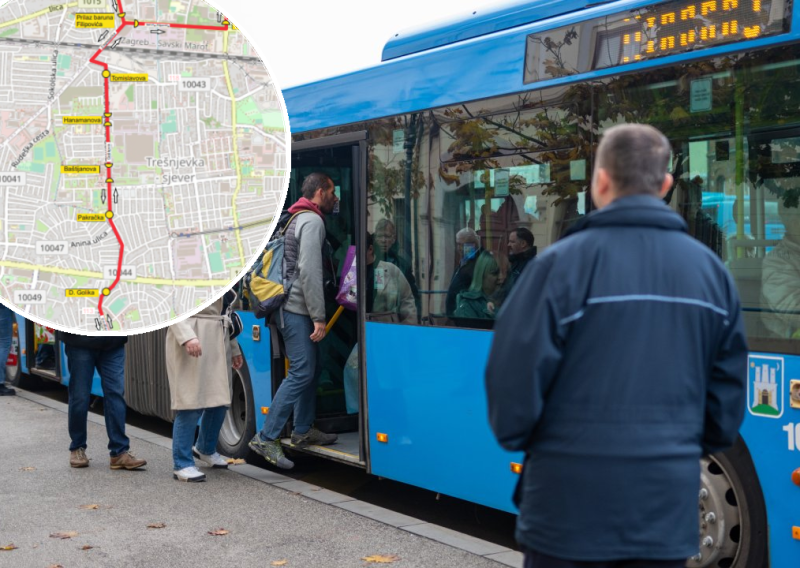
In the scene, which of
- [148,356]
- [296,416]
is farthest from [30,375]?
[296,416]

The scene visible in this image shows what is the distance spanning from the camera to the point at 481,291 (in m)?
6.03

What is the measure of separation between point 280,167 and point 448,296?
1927 millimetres

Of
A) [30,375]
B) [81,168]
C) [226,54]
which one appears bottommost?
[30,375]

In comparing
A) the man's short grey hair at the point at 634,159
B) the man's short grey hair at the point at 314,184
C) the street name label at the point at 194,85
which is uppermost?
the street name label at the point at 194,85

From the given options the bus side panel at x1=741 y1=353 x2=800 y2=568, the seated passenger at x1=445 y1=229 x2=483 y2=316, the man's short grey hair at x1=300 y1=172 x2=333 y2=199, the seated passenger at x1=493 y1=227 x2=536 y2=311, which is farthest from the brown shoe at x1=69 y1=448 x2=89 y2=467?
the bus side panel at x1=741 y1=353 x2=800 y2=568

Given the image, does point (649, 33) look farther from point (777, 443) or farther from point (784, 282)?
point (777, 443)

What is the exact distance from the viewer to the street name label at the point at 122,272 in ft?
14.3

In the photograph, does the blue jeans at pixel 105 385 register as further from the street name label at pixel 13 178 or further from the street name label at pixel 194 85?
the street name label at pixel 194 85

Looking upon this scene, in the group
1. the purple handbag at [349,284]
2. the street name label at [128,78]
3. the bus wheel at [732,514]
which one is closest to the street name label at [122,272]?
the street name label at [128,78]

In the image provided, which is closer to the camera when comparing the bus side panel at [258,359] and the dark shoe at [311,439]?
the dark shoe at [311,439]

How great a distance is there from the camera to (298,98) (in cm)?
779

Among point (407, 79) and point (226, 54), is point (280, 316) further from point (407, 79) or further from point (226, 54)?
point (226, 54)

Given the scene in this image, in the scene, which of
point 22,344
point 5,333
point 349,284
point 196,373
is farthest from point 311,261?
point 22,344

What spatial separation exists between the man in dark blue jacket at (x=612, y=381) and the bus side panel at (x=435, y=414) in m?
2.99
